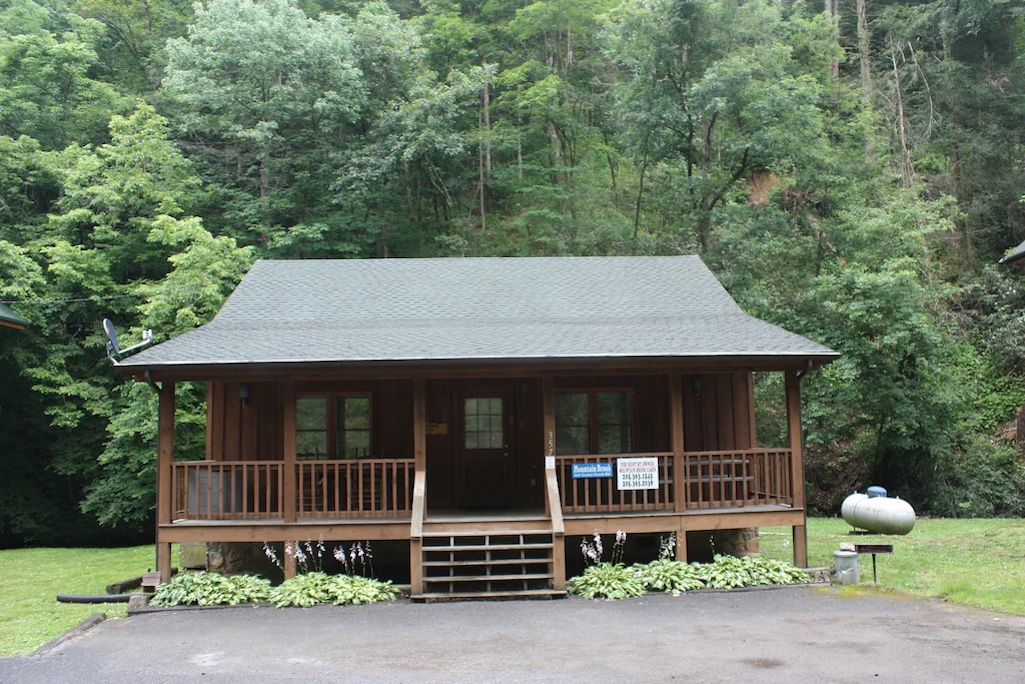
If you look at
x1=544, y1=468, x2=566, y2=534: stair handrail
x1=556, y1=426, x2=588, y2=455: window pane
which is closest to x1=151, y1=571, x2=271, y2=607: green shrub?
x1=544, y1=468, x2=566, y2=534: stair handrail

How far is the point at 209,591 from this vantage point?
399 inches

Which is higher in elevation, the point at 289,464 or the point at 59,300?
the point at 59,300

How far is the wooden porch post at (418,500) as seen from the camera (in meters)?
10.1

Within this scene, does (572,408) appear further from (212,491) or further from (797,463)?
(212,491)

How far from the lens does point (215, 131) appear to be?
82.8 ft

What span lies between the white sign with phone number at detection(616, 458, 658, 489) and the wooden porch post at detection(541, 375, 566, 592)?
2.69 ft

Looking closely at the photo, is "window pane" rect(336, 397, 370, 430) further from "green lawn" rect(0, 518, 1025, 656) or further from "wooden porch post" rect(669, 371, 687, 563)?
"wooden porch post" rect(669, 371, 687, 563)

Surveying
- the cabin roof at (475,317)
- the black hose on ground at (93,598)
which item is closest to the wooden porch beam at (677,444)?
the cabin roof at (475,317)

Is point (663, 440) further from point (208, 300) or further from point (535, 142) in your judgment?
point (535, 142)

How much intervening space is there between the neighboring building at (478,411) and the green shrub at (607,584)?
0.99 feet

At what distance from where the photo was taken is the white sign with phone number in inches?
441

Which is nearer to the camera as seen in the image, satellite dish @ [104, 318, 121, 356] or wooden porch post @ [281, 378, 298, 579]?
wooden porch post @ [281, 378, 298, 579]

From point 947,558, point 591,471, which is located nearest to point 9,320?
point 591,471

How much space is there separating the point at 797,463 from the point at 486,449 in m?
4.27
